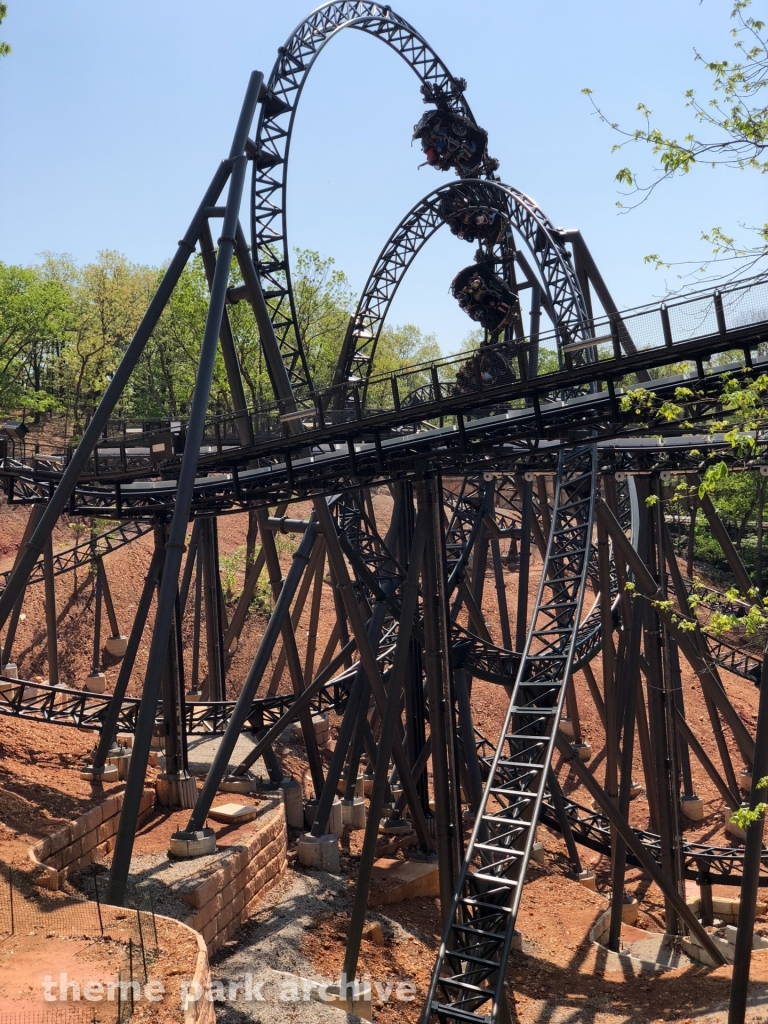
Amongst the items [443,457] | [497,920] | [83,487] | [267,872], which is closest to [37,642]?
[83,487]

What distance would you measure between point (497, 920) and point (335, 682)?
341 inches

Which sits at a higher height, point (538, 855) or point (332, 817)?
point (332, 817)

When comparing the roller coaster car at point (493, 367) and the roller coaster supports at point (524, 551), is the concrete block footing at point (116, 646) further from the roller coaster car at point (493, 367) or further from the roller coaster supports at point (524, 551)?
the roller coaster car at point (493, 367)

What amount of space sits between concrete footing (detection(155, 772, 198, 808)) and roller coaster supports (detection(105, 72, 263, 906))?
400 centimetres

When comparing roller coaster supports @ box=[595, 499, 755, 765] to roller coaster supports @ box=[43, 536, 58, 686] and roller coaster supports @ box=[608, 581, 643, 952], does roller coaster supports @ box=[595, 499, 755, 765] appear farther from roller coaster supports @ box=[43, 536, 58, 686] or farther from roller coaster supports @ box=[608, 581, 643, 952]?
roller coaster supports @ box=[43, 536, 58, 686]

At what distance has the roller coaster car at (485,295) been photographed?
19266 mm

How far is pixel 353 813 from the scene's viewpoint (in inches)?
678

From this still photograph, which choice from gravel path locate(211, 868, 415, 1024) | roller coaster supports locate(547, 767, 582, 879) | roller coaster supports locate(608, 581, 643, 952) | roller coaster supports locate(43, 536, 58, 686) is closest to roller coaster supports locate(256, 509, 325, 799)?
gravel path locate(211, 868, 415, 1024)

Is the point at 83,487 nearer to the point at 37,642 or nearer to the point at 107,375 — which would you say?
the point at 37,642

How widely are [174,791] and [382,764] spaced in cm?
502

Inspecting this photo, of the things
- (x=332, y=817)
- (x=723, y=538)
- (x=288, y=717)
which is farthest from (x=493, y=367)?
(x=332, y=817)

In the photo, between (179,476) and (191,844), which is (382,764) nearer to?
(191,844)

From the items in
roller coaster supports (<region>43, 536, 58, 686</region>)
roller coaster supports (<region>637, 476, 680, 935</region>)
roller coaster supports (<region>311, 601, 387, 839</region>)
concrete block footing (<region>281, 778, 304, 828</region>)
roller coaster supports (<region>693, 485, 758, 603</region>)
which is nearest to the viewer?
roller coaster supports (<region>637, 476, 680, 935</region>)

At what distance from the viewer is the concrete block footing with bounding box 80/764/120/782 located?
15500 millimetres
